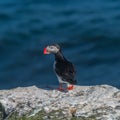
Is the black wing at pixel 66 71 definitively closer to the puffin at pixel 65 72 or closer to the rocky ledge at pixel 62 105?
the puffin at pixel 65 72

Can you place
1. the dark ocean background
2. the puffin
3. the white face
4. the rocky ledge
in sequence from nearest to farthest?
the rocky ledge
the puffin
the white face
the dark ocean background

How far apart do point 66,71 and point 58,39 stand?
10.8m

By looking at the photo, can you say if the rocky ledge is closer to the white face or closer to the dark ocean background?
the white face

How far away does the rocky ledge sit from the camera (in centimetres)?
802

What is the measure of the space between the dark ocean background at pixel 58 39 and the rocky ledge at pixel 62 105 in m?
8.04

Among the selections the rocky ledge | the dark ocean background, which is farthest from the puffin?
the dark ocean background

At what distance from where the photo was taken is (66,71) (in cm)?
1108

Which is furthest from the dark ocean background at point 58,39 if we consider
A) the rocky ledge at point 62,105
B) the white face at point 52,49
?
the rocky ledge at point 62,105

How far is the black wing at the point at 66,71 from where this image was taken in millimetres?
10895

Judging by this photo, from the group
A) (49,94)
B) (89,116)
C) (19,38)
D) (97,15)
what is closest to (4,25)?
(19,38)

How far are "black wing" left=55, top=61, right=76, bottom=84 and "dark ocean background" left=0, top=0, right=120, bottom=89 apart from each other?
5.87 metres

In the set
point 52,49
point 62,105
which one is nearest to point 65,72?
point 52,49

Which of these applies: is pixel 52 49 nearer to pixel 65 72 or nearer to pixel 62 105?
pixel 65 72

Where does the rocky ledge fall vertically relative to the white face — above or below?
below
